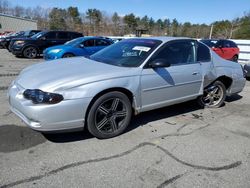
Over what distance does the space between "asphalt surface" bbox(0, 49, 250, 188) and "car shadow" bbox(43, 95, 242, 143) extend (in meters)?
0.02

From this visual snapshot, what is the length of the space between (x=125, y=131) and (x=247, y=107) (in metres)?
3.44

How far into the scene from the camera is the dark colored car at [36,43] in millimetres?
14805

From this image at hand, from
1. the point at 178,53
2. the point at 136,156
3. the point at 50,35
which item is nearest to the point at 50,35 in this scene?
the point at 50,35

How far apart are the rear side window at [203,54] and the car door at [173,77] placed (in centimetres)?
14

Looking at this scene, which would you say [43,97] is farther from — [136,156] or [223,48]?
[223,48]

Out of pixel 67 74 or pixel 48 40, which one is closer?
pixel 67 74

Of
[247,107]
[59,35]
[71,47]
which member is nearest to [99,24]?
[59,35]

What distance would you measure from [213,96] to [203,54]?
108 cm

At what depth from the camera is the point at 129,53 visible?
15.4 feet

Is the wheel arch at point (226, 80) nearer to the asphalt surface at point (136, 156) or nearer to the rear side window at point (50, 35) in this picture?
the asphalt surface at point (136, 156)

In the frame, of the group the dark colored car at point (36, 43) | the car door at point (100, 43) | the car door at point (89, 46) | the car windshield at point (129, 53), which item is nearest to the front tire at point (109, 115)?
the car windshield at point (129, 53)

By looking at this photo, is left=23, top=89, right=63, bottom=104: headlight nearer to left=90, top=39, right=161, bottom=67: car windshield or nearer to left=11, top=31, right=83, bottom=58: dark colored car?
left=90, top=39, right=161, bottom=67: car windshield

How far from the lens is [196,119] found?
514cm

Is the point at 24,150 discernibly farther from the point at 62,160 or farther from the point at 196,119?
the point at 196,119
